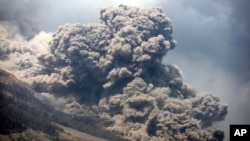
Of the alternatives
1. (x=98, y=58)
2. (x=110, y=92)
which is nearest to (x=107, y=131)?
(x=110, y=92)

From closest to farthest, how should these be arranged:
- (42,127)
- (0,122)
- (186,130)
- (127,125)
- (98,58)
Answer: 1. (0,122)
2. (42,127)
3. (186,130)
4. (127,125)
5. (98,58)

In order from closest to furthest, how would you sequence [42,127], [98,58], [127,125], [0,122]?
[0,122] → [42,127] → [127,125] → [98,58]

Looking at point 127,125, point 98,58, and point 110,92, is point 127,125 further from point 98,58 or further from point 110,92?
point 98,58

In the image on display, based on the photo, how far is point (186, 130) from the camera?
98312 mm

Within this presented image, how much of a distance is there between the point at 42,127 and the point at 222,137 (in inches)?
1587

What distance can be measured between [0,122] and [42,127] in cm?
1314

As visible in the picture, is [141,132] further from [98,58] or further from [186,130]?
[98,58]

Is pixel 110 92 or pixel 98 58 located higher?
pixel 98 58

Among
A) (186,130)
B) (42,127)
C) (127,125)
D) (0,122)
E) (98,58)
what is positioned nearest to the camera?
(0,122)

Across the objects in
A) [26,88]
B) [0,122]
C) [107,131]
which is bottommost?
[0,122]

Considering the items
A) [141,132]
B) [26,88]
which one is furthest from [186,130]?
[26,88]

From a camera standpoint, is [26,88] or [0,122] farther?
[26,88]

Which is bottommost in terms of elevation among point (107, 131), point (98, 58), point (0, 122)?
point (0, 122)

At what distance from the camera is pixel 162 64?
119375 millimetres
